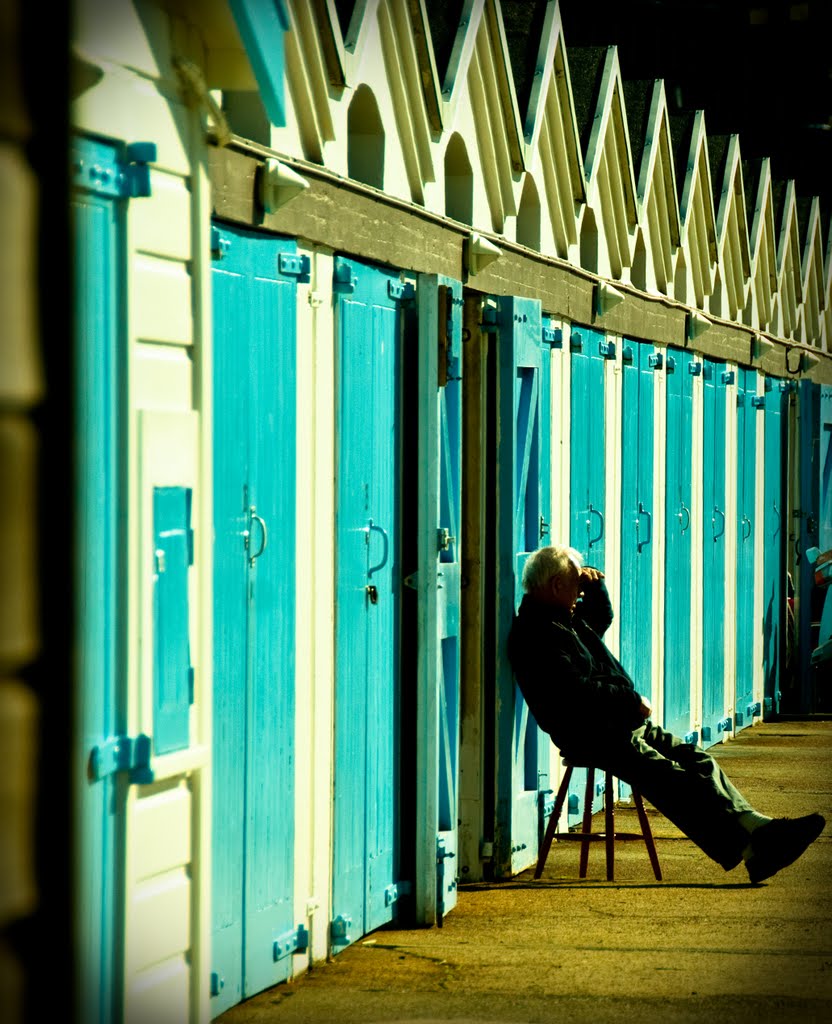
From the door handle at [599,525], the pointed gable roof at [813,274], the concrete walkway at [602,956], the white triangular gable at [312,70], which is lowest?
the concrete walkway at [602,956]

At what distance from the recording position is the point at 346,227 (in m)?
6.80

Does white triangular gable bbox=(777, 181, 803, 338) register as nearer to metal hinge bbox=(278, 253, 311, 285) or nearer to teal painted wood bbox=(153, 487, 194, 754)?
metal hinge bbox=(278, 253, 311, 285)

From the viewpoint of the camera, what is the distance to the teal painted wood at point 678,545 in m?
12.2

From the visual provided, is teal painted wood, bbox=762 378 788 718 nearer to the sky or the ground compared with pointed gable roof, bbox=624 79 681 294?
nearer to the ground

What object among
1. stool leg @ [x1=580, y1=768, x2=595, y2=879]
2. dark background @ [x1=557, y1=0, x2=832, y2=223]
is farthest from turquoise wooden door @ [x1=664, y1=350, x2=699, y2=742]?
dark background @ [x1=557, y1=0, x2=832, y2=223]

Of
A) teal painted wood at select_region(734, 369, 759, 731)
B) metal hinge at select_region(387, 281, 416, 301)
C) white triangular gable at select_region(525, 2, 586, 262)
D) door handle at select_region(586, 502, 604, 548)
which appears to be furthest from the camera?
teal painted wood at select_region(734, 369, 759, 731)

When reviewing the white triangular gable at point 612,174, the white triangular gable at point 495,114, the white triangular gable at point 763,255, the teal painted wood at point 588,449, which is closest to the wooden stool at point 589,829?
the teal painted wood at point 588,449

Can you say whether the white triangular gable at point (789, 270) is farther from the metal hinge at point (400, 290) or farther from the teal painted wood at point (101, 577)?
the teal painted wood at point (101, 577)

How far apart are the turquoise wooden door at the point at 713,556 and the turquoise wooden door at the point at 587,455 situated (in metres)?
2.85

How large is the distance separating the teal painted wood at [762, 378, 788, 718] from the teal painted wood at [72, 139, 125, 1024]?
441 inches

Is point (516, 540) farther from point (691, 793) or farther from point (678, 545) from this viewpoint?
point (678, 545)

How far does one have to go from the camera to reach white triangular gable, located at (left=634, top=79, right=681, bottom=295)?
12.4m

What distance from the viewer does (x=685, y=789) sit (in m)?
8.12

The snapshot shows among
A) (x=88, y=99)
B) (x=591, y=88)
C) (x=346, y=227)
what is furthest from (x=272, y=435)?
(x=591, y=88)
